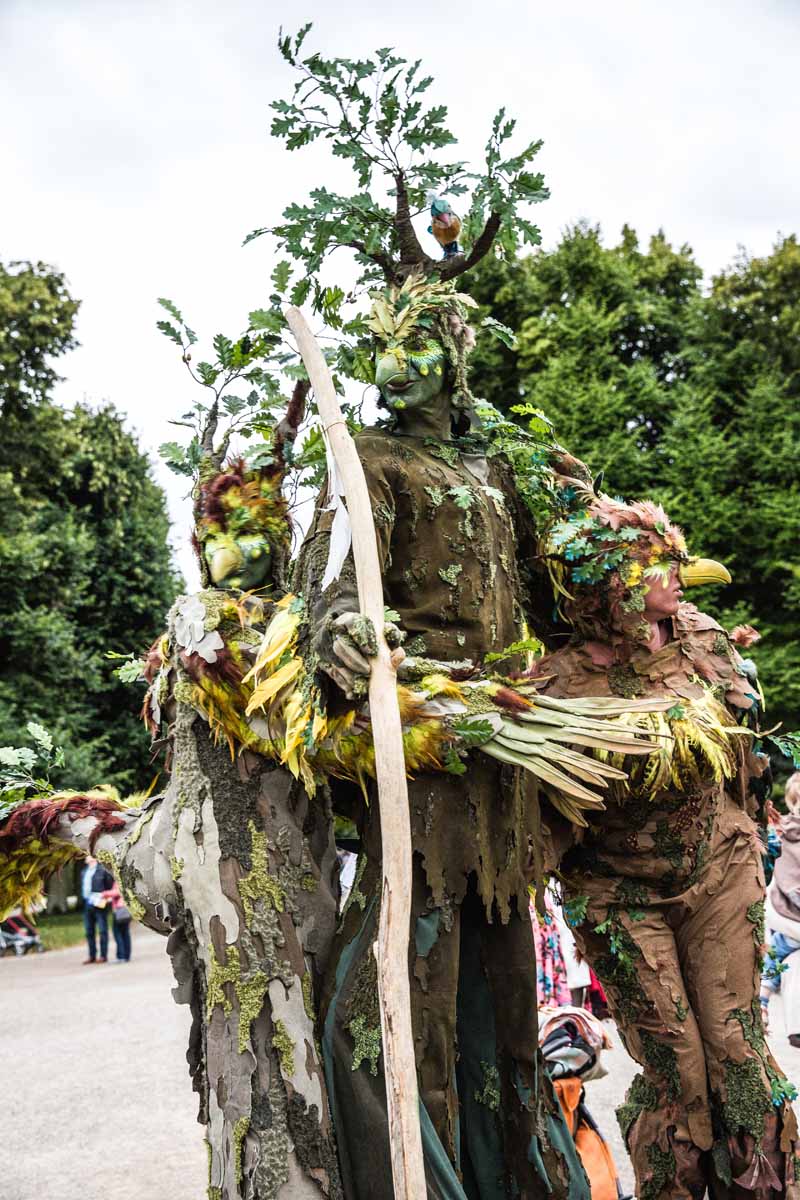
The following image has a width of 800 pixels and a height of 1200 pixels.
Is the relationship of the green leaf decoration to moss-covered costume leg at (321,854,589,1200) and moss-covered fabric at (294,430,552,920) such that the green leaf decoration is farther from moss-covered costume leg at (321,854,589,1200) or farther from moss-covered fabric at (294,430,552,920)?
moss-covered costume leg at (321,854,589,1200)

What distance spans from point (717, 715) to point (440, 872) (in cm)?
108

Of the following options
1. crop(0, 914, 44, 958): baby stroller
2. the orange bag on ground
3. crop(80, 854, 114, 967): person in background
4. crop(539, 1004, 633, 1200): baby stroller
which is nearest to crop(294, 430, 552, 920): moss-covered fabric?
crop(539, 1004, 633, 1200): baby stroller

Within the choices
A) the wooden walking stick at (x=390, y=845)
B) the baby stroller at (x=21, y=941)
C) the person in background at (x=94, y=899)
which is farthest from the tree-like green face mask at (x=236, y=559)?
the baby stroller at (x=21, y=941)

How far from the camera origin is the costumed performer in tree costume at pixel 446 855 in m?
2.71

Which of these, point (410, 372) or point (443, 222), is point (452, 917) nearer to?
point (410, 372)

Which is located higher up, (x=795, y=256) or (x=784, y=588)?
(x=795, y=256)

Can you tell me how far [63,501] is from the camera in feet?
69.6

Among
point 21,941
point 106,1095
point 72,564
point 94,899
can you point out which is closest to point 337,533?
point 106,1095

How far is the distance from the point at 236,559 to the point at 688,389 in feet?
50.0

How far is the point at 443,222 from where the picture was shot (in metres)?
3.31

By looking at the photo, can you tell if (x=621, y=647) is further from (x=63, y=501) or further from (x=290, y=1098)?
(x=63, y=501)

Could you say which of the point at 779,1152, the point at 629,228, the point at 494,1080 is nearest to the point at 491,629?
the point at 494,1080

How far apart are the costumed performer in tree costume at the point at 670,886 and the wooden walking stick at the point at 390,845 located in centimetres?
98

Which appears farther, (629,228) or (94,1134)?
(629,228)
